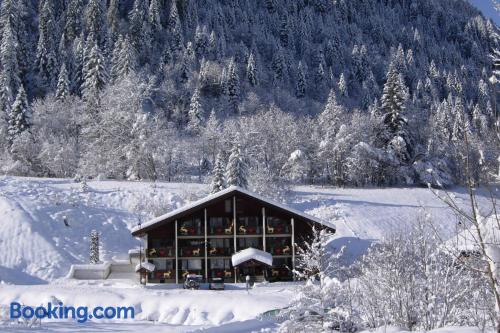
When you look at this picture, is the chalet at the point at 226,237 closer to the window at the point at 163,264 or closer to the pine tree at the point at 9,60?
the window at the point at 163,264

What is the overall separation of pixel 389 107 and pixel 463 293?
58353 mm

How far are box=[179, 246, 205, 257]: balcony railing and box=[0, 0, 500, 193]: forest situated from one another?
36.3 feet

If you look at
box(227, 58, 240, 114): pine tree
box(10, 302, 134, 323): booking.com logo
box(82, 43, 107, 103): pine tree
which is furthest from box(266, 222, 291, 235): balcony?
box(227, 58, 240, 114): pine tree

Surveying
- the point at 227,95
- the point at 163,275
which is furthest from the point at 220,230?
the point at 227,95

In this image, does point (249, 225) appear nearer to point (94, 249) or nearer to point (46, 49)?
point (94, 249)

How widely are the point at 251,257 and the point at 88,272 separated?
11.2m


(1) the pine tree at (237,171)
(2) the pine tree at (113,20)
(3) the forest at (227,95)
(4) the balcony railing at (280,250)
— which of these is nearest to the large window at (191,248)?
(4) the balcony railing at (280,250)

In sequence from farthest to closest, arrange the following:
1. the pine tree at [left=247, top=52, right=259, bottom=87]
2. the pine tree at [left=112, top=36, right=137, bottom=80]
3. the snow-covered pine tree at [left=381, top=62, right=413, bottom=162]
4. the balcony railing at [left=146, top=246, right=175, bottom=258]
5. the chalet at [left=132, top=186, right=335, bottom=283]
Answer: the pine tree at [left=247, top=52, right=259, bottom=87]
the pine tree at [left=112, top=36, right=137, bottom=80]
the snow-covered pine tree at [left=381, top=62, right=413, bottom=162]
the chalet at [left=132, top=186, right=335, bottom=283]
the balcony railing at [left=146, top=246, right=175, bottom=258]

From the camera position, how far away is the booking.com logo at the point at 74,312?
23672mm

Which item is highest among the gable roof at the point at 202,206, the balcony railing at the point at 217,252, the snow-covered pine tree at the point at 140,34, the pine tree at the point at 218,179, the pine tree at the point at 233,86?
the snow-covered pine tree at the point at 140,34

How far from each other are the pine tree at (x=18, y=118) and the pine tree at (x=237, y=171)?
34.9 metres

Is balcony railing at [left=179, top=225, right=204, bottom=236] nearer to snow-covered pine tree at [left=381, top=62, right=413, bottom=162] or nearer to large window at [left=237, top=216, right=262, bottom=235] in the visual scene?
large window at [left=237, top=216, right=262, bottom=235]

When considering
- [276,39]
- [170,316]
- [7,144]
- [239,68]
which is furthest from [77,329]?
[276,39]

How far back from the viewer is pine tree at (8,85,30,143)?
73812 millimetres
